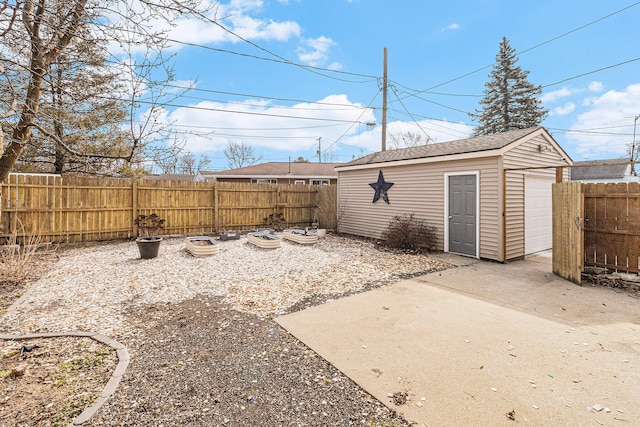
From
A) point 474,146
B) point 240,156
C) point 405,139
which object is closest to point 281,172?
point 405,139

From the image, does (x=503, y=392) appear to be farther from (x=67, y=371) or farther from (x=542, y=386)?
(x=67, y=371)

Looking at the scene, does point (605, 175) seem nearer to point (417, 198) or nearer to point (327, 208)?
point (417, 198)

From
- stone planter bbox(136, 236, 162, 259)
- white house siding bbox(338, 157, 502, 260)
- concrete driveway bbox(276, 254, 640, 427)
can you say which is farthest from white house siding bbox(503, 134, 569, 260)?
stone planter bbox(136, 236, 162, 259)

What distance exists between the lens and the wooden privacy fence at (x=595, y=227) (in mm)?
4887

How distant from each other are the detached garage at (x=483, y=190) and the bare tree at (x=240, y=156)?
2874 centimetres

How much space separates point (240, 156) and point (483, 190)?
Answer: 107 ft

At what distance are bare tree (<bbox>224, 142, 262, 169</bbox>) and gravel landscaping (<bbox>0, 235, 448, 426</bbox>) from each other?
3006 cm

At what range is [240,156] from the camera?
35.9 meters

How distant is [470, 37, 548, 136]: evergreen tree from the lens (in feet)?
73.8

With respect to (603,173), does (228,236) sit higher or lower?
lower

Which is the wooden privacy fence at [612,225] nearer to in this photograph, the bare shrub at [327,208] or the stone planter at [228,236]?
the bare shrub at [327,208]

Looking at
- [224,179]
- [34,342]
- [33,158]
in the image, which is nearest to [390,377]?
[34,342]

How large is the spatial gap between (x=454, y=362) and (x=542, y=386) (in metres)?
0.60

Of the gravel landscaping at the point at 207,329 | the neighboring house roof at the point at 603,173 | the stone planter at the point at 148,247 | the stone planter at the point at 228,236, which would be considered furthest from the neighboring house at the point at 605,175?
the stone planter at the point at 148,247
